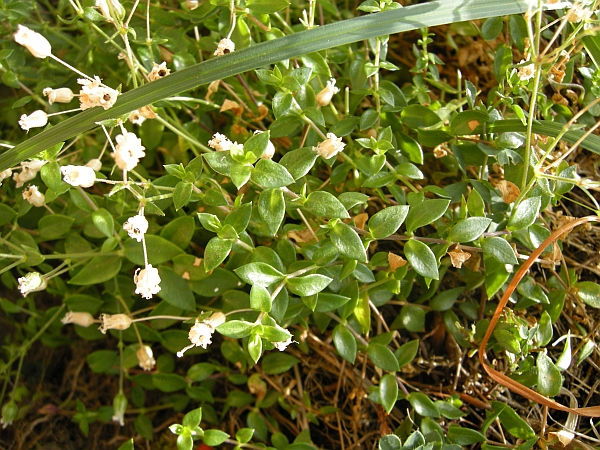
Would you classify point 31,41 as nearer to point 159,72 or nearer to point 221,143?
point 159,72

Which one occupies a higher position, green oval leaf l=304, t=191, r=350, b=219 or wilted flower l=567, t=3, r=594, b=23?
wilted flower l=567, t=3, r=594, b=23

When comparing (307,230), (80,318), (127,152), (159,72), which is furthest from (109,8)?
(80,318)

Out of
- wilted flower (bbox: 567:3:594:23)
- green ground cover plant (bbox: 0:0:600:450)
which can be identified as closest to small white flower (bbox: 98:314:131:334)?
green ground cover plant (bbox: 0:0:600:450)

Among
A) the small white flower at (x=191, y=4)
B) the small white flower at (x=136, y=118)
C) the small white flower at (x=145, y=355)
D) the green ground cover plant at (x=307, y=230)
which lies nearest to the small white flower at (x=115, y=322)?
the green ground cover plant at (x=307, y=230)

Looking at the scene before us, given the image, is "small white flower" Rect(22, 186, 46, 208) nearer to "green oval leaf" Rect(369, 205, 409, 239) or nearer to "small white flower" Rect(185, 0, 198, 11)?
"small white flower" Rect(185, 0, 198, 11)

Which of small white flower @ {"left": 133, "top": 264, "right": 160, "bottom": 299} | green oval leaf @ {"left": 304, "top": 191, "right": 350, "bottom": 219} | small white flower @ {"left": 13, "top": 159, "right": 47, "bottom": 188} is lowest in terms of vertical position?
small white flower @ {"left": 133, "top": 264, "right": 160, "bottom": 299}

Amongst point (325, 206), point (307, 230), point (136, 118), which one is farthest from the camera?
point (307, 230)

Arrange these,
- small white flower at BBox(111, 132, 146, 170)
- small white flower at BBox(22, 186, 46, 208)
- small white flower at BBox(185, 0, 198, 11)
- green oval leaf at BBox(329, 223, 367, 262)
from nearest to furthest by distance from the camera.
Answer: small white flower at BBox(111, 132, 146, 170) → green oval leaf at BBox(329, 223, 367, 262) → small white flower at BBox(22, 186, 46, 208) → small white flower at BBox(185, 0, 198, 11)

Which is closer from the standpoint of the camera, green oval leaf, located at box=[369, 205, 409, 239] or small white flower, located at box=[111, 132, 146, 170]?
small white flower, located at box=[111, 132, 146, 170]
